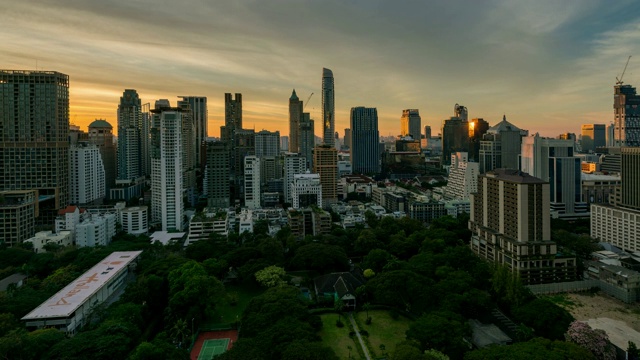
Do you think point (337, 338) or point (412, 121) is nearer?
point (337, 338)

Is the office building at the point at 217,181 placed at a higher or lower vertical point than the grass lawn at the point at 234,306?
→ higher

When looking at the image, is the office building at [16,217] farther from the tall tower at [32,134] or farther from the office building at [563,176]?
the office building at [563,176]

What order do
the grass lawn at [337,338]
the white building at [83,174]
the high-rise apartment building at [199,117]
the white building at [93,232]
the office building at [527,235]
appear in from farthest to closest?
the high-rise apartment building at [199,117] < the white building at [83,174] < the white building at [93,232] < the office building at [527,235] < the grass lawn at [337,338]

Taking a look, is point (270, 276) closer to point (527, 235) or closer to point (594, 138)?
point (527, 235)

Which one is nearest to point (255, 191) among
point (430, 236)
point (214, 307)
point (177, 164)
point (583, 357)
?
point (177, 164)

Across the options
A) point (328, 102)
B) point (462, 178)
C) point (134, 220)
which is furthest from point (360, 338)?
point (328, 102)

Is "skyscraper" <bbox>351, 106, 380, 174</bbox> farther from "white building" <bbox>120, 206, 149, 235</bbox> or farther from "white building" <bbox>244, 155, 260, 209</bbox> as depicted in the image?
"white building" <bbox>120, 206, 149, 235</bbox>

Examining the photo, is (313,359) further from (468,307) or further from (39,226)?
(39,226)

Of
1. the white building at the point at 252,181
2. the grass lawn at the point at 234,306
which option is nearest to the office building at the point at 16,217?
the grass lawn at the point at 234,306
